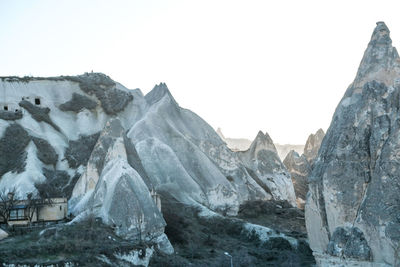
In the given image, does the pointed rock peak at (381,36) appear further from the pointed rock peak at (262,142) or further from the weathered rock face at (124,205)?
the pointed rock peak at (262,142)

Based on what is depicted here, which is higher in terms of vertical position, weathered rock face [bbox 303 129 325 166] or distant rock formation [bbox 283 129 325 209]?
weathered rock face [bbox 303 129 325 166]

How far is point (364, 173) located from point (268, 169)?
50.1 meters

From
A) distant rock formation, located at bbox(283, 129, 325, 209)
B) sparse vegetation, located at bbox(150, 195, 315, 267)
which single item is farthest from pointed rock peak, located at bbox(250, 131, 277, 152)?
sparse vegetation, located at bbox(150, 195, 315, 267)

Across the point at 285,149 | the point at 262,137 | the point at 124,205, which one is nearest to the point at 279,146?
the point at 285,149

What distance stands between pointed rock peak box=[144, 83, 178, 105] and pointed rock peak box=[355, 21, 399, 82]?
43.1m

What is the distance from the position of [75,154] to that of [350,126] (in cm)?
4000

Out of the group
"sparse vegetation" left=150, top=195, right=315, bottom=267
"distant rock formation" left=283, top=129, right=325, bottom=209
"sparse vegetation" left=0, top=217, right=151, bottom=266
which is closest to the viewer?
"sparse vegetation" left=0, top=217, right=151, bottom=266

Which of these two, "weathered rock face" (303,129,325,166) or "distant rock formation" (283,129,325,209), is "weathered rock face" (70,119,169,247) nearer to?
"distant rock formation" (283,129,325,209)

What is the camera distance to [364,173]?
104 ft

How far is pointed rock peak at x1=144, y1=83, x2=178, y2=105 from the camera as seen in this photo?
77244mm

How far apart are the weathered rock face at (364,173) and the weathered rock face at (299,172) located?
5414cm

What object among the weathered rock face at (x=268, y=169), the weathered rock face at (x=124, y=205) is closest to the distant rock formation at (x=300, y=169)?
the weathered rock face at (x=268, y=169)

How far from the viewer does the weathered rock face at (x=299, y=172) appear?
89.3 meters

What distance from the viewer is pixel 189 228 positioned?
48375mm
